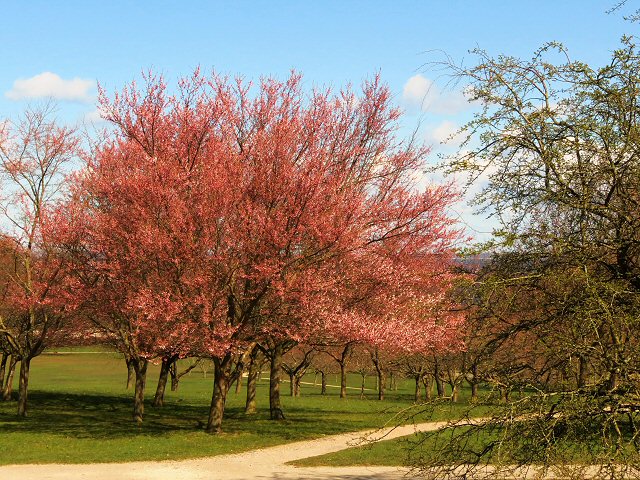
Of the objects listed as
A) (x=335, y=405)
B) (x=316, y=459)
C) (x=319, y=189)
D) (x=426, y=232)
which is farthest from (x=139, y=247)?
(x=335, y=405)

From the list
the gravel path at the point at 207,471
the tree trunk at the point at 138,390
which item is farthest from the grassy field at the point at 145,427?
the gravel path at the point at 207,471

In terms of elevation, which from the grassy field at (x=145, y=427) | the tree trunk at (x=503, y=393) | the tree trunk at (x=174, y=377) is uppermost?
the tree trunk at (x=174, y=377)

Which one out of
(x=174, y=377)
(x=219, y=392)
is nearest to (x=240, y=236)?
(x=219, y=392)

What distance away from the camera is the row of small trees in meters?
21.5

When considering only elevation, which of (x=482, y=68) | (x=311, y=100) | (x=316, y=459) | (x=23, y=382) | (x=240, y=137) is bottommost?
(x=316, y=459)

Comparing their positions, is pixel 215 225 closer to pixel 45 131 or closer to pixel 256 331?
pixel 256 331

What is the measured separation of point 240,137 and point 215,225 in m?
4.53

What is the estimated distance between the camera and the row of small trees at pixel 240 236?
21.5 metres

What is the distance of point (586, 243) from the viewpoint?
8.37 m

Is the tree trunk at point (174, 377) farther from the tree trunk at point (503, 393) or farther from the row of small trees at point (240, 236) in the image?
the tree trunk at point (503, 393)

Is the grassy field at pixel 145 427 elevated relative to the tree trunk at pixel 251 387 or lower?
lower

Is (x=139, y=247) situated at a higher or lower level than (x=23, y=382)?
higher

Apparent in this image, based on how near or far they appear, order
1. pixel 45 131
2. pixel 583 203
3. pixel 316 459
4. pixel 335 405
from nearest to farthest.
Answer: pixel 583 203
pixel 316 459
pixel 45 131
pixel 335 405

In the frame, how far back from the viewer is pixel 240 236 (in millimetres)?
21531
